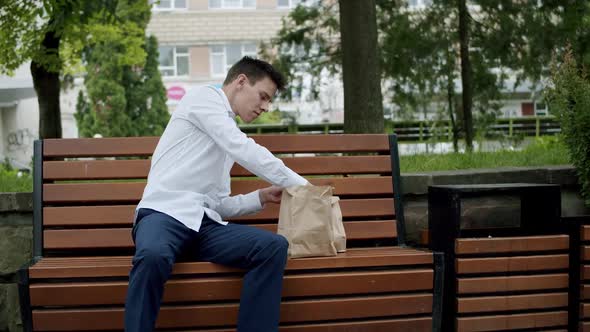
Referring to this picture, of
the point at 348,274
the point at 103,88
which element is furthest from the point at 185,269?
the point at 103,88

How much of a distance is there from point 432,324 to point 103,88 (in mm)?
22401

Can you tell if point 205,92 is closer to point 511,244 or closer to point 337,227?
point 337,227

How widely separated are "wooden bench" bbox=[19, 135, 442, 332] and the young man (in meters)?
0.14

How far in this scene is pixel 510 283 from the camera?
4.08m

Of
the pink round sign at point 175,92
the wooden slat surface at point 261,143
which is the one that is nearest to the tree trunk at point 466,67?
the wooden slat surface at point 261,143

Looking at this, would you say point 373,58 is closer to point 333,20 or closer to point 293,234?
point 293,234

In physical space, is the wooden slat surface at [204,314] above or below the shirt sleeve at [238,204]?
below

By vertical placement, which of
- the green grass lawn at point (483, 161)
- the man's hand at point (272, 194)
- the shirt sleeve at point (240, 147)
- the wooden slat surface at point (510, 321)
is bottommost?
the wooden slat surface at point (510, 321)

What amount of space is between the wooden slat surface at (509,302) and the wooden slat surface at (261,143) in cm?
93

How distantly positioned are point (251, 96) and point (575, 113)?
1.96m

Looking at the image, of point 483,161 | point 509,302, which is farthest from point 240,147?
point 483,161

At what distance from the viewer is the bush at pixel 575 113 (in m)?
4.65

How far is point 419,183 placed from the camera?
15.3 ft

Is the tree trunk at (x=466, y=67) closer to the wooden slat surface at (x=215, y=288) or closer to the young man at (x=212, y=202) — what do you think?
the young man at (x=212, y=202)
